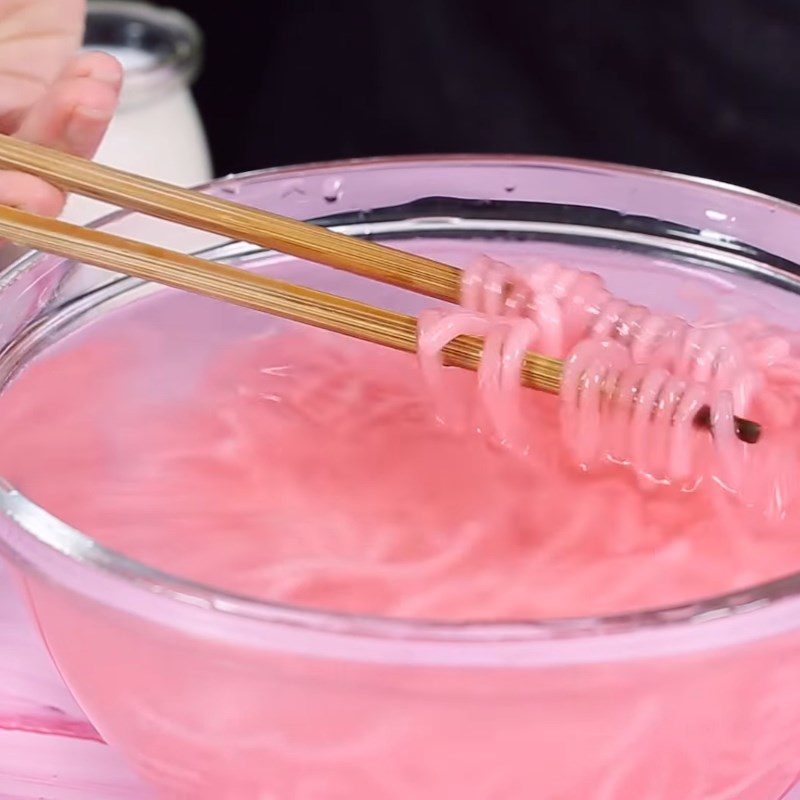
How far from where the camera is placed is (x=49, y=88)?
69cm

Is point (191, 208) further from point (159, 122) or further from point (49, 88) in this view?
point (159, 122)

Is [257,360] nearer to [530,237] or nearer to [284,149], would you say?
[530,237]

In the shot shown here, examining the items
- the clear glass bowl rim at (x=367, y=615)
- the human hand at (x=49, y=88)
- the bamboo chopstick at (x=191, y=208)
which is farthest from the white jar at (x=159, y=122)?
the clear glass bowl rim at (x=367, y=615)

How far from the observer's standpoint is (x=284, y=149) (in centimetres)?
163

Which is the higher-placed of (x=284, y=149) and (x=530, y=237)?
(x=530, y=237)

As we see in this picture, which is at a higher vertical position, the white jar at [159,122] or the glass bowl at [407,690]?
the glass bowl at [407,690]

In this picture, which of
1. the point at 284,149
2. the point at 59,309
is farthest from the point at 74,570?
the point at 284,149

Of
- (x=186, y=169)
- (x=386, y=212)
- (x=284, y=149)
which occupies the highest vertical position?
(x=386, y=212)

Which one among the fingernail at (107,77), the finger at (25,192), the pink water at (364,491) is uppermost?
the fingernail at (107,77)

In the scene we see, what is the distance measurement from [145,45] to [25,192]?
64cm

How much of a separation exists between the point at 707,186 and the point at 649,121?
66 centimetres

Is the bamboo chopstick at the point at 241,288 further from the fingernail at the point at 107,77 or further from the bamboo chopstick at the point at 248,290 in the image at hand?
the fingernail at the point at 107,77

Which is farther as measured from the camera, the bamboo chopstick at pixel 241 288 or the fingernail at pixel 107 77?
the fingernail at pixel 107 77

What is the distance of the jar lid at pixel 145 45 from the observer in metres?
1.03
